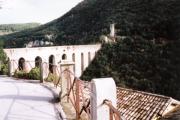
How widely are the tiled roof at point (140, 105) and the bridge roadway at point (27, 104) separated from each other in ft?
17.5

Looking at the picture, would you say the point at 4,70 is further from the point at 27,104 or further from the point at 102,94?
the point at 102,94

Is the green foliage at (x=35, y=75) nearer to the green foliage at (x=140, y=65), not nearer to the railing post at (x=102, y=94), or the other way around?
the railing post at (x=102, y=94)

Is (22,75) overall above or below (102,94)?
below

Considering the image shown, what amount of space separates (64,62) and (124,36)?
49.2 m

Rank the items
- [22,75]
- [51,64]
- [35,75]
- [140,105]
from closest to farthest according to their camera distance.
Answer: [51,64], [35,75], [22,75], [140,105]

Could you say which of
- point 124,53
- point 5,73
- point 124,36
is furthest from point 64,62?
point 124,36

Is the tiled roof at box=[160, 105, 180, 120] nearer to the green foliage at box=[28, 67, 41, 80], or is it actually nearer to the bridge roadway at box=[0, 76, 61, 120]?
the green foliage at box=[28, 67, 41, 80]

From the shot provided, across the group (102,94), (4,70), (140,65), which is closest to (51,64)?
(4,70)

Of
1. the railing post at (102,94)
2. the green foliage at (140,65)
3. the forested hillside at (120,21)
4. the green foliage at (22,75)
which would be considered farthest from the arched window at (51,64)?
the forested hillside at (120,21)

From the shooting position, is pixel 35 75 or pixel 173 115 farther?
pixel 173 115

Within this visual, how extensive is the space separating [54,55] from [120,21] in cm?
2818

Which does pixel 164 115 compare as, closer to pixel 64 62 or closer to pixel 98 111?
pixel 64 62

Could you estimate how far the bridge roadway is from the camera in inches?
275

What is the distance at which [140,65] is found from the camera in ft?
159
